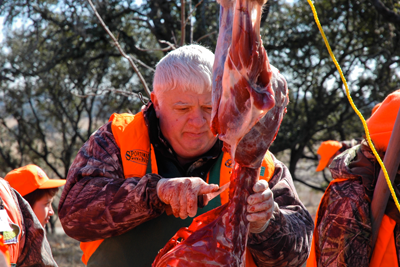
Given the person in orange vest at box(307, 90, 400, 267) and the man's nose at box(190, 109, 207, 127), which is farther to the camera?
the person in orange vest at box(307, 90, 400, 267)

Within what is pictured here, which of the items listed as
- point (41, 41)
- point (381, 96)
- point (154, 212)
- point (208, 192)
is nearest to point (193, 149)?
point (154, 212)

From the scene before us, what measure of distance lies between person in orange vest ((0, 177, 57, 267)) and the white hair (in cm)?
109

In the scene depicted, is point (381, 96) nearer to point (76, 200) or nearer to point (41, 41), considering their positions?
point (41, 41)

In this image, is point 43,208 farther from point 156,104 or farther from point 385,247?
point 385,247

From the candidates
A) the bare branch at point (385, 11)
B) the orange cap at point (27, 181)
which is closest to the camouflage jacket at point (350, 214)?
the orange cap at point (27, 181)

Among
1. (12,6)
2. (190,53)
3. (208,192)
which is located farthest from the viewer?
(12,6)

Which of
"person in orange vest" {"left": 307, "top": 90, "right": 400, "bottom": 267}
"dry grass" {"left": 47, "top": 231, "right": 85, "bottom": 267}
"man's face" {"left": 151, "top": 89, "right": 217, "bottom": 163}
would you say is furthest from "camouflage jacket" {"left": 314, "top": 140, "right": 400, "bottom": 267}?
"dry grass" {"left": 47, "top": 231, "right": 85, "bottom": 267}

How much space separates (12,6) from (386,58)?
292 inches

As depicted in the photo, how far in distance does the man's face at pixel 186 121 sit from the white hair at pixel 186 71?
0.03 m

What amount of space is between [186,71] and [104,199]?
678 millimetres

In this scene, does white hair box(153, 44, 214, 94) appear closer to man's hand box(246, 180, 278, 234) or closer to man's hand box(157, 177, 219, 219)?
man's hand box(157, 177, 219, 219)

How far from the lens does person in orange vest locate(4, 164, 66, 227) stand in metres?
3.62

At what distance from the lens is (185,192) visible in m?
1.49

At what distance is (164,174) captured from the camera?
2033 mm
